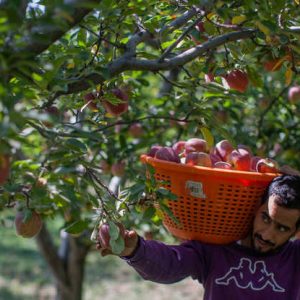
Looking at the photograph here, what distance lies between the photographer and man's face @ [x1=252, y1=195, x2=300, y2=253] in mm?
2027

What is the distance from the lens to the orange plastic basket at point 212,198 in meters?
1.97

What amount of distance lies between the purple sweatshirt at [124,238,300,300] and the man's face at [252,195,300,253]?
0.10 metres

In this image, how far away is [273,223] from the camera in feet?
6.70

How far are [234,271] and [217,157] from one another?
0.37 m

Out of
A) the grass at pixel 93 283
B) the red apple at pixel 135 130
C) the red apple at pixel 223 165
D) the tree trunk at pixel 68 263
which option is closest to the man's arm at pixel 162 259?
the red apple at pixel 223 165

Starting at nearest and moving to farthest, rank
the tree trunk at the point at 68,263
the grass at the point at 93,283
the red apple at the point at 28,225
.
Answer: the red apple at the point at 28,225, the tree trunk at the point at 68,263, the grass at the point at 93,283

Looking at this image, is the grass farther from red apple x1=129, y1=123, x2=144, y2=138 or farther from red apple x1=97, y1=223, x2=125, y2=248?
red apple x1=97, y1=223, x2=125, y2=248

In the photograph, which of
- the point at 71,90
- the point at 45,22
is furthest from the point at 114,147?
the point at 45,22

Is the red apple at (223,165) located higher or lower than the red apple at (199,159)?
lower

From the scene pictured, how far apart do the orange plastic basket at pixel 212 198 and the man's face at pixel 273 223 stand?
0.04 m

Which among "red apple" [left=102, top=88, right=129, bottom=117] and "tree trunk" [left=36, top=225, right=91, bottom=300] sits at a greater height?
"red apple" [left=102, top=88, right=129, bottom=117]

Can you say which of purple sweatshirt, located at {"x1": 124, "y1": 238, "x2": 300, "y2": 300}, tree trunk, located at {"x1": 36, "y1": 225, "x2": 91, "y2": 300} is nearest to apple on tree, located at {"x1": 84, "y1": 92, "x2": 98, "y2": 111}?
purple sweatshirt, located at {"x1": 124, "y1": 238, "x2": 300, "y2": 300}

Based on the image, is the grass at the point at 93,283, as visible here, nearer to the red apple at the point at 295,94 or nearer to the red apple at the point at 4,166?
the red apple at the point at 295,94

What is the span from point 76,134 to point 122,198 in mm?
442
